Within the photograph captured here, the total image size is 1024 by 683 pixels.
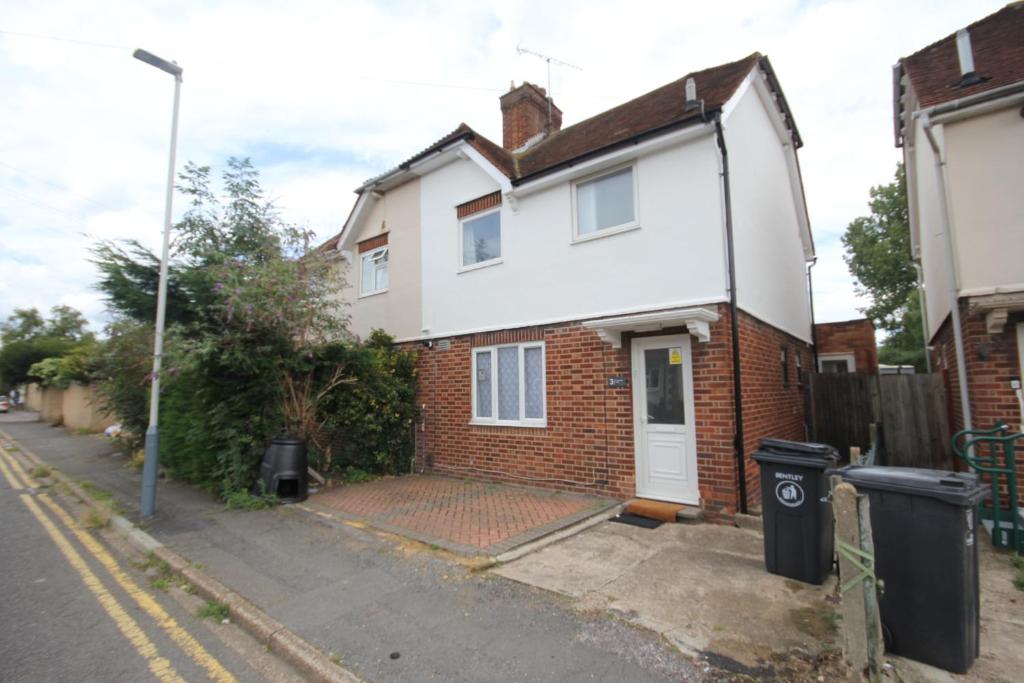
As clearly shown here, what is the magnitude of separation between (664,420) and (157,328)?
7497 mm

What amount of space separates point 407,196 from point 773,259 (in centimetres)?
778

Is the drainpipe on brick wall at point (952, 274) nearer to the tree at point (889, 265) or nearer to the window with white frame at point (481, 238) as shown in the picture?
the window with white frame at point (481, 238)

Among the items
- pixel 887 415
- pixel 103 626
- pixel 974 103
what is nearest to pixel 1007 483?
pixel 974 103

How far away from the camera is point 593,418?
7.60 metres

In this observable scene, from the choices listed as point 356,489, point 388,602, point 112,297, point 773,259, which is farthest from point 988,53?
point 112,297

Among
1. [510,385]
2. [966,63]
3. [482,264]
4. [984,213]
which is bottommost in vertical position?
[510,385]

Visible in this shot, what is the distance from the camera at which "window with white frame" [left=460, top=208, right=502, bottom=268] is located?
9.53 meters

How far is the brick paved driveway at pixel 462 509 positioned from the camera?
5.77 m

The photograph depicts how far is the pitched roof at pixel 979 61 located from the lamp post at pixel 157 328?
1062 centimetres

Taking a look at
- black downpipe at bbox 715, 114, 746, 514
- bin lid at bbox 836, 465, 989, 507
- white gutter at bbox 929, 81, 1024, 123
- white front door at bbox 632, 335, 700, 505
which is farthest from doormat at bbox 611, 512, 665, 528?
white gutter at bbox 929, 81, 1024, 123

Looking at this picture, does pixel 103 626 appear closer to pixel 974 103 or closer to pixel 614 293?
pixel 614 293

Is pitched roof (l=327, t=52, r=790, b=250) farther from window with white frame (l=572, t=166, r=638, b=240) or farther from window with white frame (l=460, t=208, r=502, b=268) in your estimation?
window with white frame (l=460, t=208, r=502, b=268)

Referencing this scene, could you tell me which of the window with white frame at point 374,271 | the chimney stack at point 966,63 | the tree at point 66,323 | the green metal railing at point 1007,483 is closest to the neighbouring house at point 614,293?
the window with white frame at point 374,271

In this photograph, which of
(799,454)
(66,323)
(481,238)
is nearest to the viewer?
(799,454)
